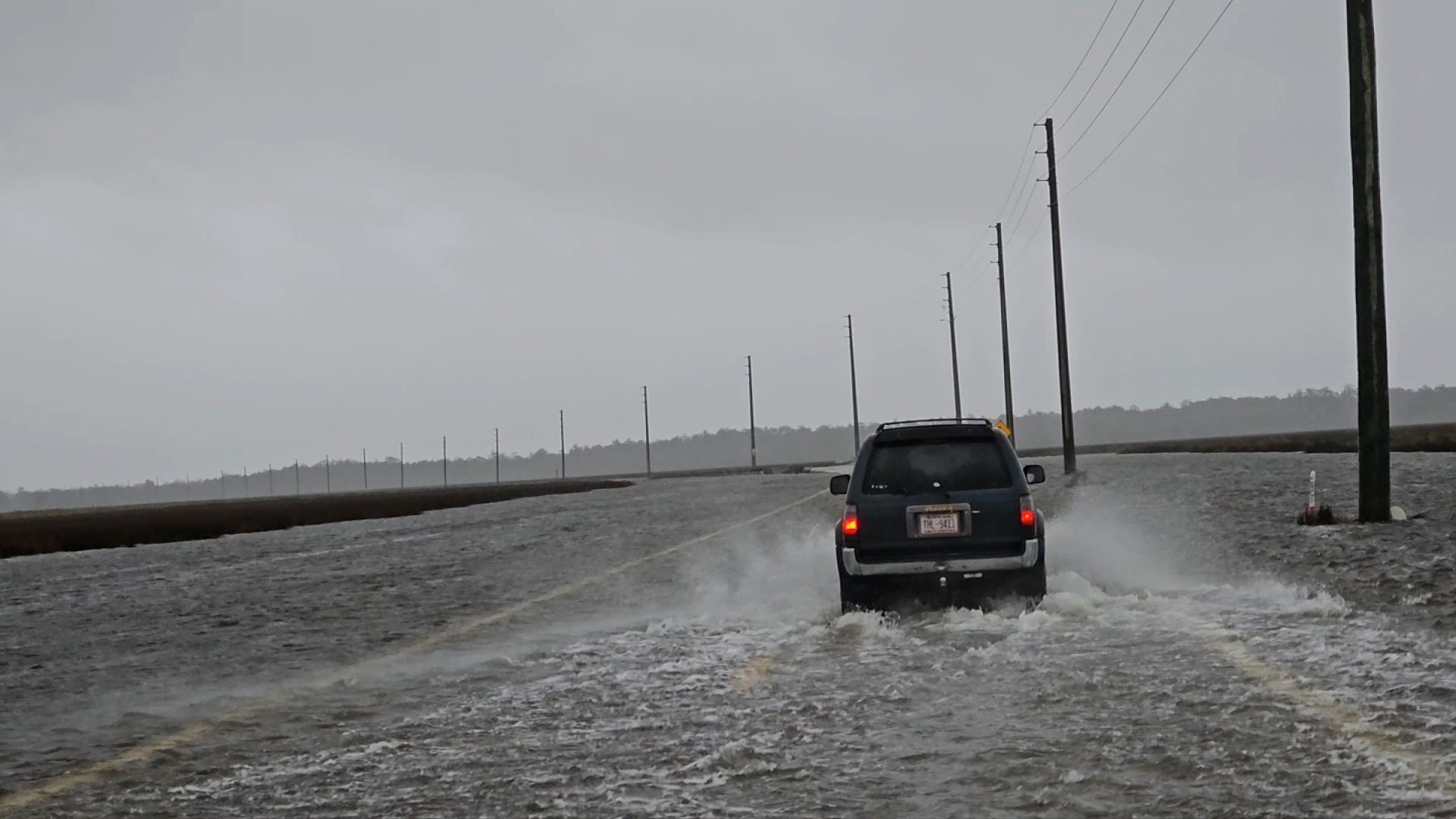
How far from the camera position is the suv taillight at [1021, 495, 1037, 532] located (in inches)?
472

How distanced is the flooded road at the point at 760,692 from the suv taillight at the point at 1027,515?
2.48 feet

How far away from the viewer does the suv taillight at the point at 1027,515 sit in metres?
12.0

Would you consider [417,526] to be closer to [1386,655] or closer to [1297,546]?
[1297,546]

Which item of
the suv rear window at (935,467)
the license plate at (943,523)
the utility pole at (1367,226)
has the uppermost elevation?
the utility pole at (1367,226)

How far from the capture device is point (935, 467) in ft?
40.4

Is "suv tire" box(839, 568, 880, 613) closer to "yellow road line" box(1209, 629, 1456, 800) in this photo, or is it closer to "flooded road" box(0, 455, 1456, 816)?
"flooded road" box(0, 455, 1456, 816)

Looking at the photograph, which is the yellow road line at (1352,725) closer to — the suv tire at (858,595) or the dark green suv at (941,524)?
the dark green suv at (941,524)

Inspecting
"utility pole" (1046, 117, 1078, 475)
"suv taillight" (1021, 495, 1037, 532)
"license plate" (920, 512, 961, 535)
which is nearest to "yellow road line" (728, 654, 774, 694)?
"license plate" (920, 512, 961, 535)

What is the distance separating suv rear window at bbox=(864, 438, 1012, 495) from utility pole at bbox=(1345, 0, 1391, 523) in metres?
10.2

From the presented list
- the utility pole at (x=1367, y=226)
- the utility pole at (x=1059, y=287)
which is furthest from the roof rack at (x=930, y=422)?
the utility pole at (x=1059, y=287)

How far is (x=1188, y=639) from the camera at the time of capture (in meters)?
10.9

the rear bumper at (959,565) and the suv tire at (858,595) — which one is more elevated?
the rear bumper at (959,565)

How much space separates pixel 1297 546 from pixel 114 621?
14.5 meters

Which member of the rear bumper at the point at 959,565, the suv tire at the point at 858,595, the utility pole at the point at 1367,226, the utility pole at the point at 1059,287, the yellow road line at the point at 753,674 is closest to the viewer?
the yellow road line at the point at 753,674
